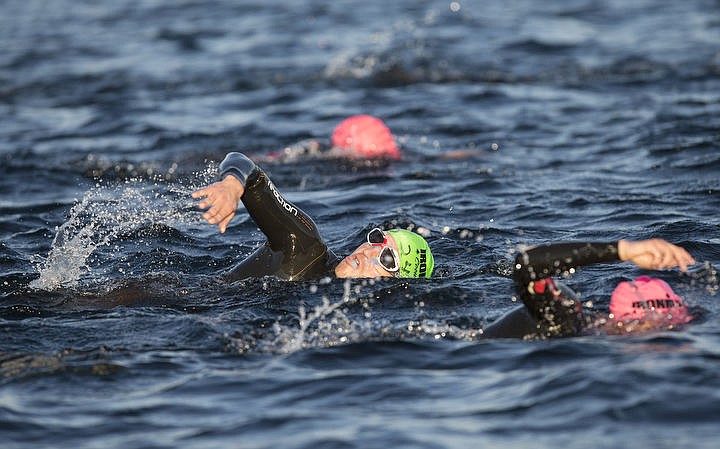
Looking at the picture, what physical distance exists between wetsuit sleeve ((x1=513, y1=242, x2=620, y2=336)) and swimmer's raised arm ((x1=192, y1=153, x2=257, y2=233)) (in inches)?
75.3

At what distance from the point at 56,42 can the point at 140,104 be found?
831 cm

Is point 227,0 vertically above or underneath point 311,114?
above

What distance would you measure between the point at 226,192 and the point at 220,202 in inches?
6.1

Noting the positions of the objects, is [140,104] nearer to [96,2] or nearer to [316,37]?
[316,37]

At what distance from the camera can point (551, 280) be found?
23.0 feet

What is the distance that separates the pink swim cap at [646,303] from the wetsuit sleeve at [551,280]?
282 millimetres

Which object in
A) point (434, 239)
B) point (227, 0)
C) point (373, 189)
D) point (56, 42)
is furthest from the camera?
point (227, 0)

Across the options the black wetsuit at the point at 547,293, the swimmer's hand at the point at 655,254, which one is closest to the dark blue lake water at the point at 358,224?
the black wetsuit at the point at 547,293

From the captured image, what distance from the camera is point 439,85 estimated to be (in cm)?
1898

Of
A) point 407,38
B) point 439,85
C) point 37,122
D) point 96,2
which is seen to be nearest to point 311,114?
point 439,85

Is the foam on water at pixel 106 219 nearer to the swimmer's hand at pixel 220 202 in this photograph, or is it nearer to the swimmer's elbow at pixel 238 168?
the swimmer's elbow at pixel 238 168

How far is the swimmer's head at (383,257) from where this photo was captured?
868 cm

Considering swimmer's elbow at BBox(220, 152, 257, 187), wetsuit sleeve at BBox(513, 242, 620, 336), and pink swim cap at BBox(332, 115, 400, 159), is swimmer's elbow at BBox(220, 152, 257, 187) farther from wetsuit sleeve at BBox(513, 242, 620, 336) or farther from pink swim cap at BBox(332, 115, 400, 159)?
pink swim cap at BBox(332, 115, 400, 159)

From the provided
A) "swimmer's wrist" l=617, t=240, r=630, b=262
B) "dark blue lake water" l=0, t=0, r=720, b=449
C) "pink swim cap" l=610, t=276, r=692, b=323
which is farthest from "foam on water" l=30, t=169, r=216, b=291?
"swimmer's wrist" l=617, t=240, r=630, b=262
